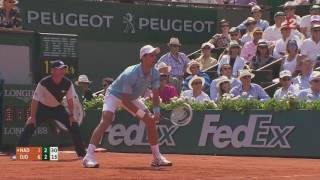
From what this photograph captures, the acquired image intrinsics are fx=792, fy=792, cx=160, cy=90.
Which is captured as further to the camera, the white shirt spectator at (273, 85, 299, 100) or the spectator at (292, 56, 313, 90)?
the spectator at (292, 56, 313, 90)

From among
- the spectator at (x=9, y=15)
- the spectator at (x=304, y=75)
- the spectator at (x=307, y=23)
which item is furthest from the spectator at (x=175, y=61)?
the spectator at (x=304, y=75)

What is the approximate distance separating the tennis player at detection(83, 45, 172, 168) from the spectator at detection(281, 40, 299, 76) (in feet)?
21.4

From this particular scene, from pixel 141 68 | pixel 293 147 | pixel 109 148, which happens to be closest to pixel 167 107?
pixel 109 148

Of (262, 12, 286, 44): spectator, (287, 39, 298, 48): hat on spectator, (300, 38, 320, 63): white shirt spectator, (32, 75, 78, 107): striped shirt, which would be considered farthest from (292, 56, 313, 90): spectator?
(32, 75, 78, 107): striped shirt

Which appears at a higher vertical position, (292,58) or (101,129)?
(292,58)

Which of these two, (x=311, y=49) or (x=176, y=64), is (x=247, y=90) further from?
(x=176, y=64)

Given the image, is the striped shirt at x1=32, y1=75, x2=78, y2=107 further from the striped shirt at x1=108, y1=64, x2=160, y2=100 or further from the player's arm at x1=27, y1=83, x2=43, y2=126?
the striped shirt at x1=108, y1=64, x2=160, y2=100

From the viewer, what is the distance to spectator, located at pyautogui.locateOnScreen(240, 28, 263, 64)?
19500 mm

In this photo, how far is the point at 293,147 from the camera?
15.2 metres

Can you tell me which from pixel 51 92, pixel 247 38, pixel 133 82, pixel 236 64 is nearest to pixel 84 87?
pixel 236 64

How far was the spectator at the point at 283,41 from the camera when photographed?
18.7 meters

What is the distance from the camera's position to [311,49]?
1767 cm

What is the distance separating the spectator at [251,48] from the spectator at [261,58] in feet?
0.92

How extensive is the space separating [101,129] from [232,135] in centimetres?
511
